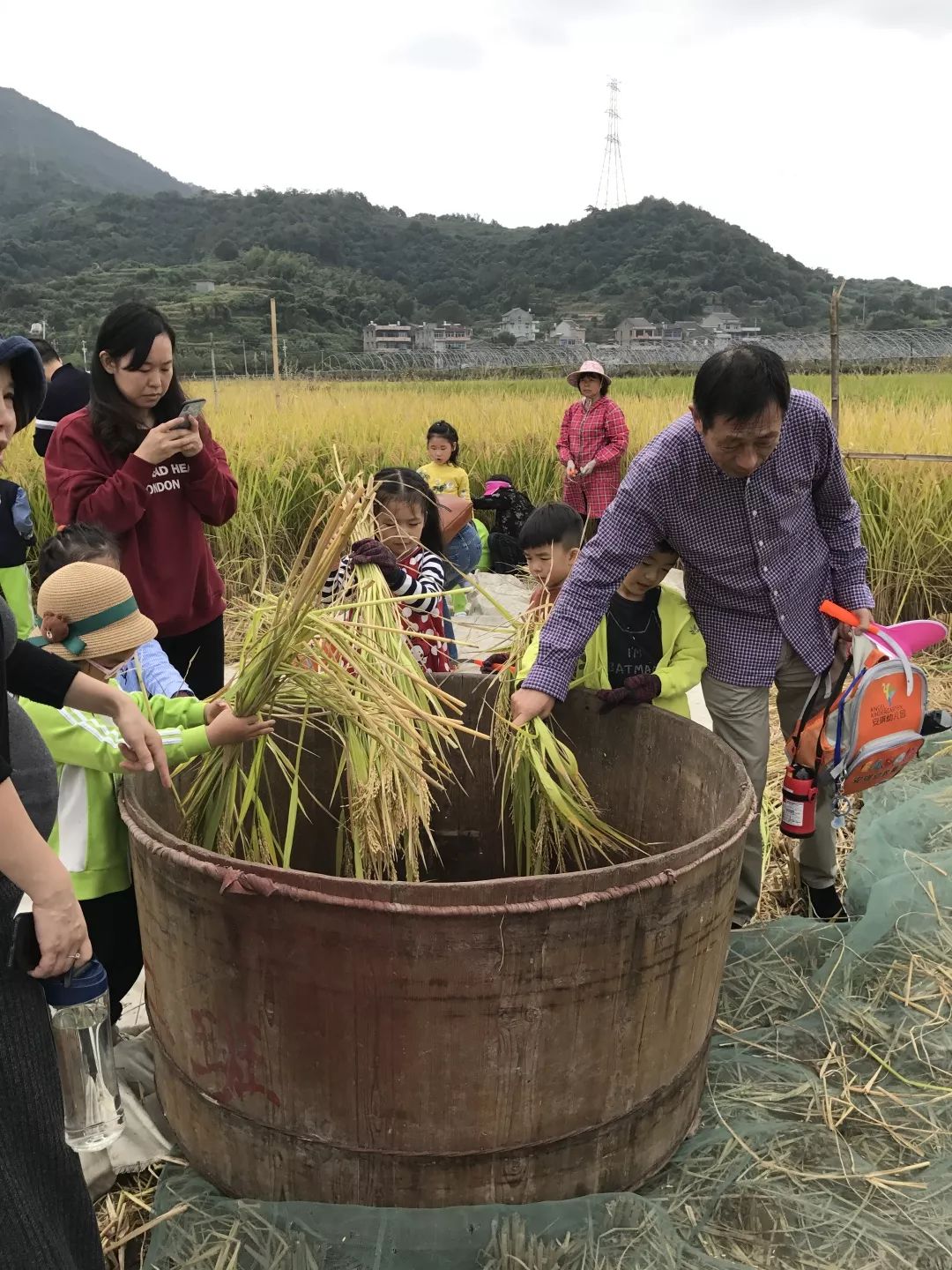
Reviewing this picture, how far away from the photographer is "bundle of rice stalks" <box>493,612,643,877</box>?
A: 2141 mm

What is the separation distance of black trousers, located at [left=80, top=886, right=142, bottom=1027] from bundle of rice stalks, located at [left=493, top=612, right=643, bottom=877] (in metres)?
0.91

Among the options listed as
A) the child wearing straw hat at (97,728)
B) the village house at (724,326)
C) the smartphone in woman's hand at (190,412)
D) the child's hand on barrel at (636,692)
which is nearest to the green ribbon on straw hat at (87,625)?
the child wearing straw hat at (97,728)

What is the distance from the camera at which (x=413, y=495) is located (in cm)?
291

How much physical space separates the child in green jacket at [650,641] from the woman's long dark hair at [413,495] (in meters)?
0.68

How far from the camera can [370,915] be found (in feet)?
4.63

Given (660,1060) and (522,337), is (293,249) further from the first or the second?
(660,1060)

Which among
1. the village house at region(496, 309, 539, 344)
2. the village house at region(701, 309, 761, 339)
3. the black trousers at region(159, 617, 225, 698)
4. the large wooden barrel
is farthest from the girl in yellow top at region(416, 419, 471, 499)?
the village house at region(496, 309, 539, 344)

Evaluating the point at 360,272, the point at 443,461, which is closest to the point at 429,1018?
the point at 443,461

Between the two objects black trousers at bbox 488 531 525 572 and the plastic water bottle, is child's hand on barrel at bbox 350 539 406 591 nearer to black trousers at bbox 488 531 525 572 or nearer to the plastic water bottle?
the plastic water bottle

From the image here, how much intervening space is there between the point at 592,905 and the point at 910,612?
4.84 metres

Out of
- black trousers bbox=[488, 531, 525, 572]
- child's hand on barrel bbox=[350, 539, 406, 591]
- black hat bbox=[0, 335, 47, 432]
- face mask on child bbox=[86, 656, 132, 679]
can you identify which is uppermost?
black hat bbox=[0, 335, 47, 432]

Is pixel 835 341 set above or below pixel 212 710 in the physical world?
above

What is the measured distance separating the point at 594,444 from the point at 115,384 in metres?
4.96

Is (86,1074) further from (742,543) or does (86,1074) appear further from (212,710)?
(742,543)
